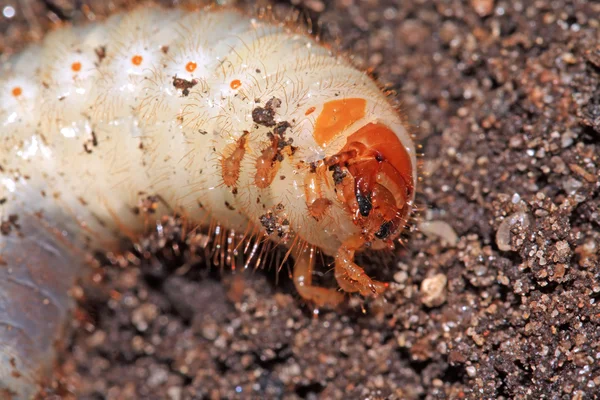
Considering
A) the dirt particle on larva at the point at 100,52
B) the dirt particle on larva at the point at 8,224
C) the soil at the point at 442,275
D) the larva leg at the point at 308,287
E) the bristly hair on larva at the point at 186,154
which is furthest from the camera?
the dirt particle on larva at the point at 8,224

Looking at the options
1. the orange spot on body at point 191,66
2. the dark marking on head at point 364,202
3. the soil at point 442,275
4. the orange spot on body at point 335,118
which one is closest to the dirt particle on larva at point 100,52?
the orange spot on body at point 191,66

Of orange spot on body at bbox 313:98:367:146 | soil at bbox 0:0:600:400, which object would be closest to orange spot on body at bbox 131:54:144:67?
soil at bbox 0:0:600:400

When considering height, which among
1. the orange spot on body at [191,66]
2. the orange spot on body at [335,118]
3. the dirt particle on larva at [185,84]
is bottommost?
the orange spot on body at [335,118]

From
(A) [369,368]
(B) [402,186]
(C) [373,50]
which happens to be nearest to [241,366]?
(A) [369,368]

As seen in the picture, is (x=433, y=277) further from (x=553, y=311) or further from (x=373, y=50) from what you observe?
(x=373, y=50)

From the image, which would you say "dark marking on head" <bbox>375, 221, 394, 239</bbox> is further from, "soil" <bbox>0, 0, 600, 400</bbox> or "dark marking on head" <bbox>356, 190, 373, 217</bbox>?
"soil" <bbox>0, 0, 600, 400</bbox>

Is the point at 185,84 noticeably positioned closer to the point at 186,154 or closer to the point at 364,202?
the point at 186,154

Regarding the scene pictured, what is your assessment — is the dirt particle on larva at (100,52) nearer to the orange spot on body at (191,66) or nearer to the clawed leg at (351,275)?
the orange spot on body at (191,66)
